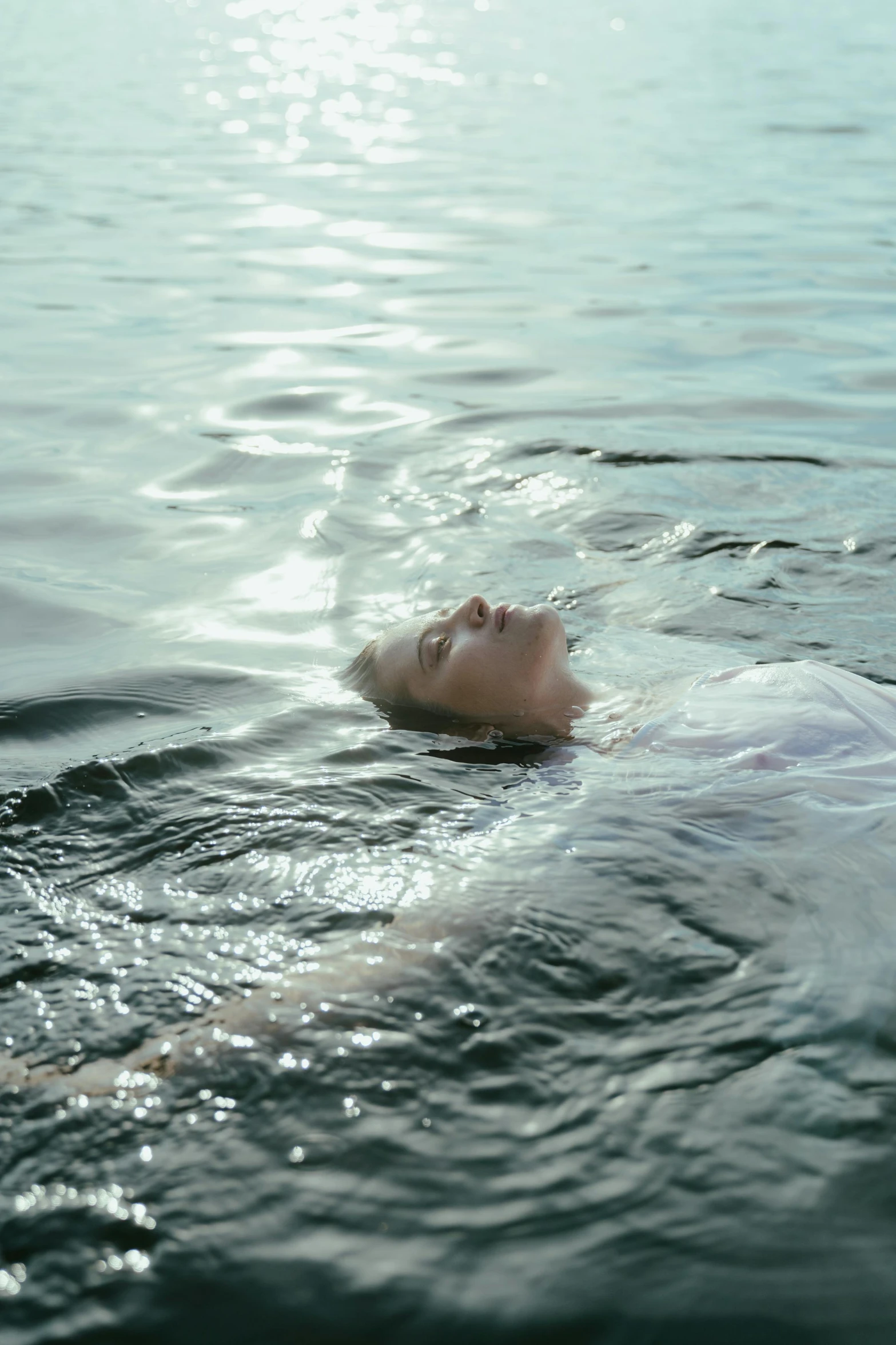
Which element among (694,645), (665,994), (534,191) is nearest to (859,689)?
(694,645)

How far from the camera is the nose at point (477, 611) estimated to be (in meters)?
4.75

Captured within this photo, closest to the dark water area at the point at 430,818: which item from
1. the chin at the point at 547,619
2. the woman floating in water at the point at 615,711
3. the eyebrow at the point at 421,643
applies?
the woman floating in water at the point at 615,711

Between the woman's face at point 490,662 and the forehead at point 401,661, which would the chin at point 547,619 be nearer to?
the woman's face at point 490,662

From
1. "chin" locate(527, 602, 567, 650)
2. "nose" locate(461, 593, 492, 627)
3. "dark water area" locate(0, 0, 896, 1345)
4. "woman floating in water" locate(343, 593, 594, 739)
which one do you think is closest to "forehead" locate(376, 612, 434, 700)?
"woman floating in water" locate(343, 593, 594, 739)

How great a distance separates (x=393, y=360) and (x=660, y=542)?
416cm

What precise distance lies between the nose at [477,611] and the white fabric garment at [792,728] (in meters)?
0.72

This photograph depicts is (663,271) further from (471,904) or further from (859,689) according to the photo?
(471,904)

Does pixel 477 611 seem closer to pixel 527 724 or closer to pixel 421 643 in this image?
pixel 421 643

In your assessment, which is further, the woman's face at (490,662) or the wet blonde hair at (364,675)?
the wet blonde hair at (364,675)

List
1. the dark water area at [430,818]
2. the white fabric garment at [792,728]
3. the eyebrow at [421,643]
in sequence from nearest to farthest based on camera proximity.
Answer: the dark water area at [430,818], the white fabric garment at [792,728], the eyebrow at [421,643]

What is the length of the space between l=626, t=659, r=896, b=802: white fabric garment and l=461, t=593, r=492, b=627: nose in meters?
0.72

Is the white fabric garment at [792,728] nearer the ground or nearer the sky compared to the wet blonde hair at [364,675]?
nearer the sky

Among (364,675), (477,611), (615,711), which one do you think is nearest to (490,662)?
(477,611)

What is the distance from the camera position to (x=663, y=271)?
12.6 meters
